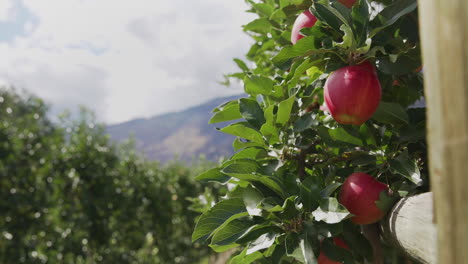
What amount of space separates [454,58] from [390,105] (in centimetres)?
51

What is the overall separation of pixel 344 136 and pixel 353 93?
0.14m

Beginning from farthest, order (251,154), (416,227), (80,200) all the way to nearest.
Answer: (80,200)
(251,154)
(416,227)

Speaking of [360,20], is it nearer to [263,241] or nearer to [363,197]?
[363,197]

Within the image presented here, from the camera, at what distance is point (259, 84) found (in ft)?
3.07

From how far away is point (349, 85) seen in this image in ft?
2.48

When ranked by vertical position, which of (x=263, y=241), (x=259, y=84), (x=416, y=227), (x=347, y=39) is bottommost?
(x=263, y=241)

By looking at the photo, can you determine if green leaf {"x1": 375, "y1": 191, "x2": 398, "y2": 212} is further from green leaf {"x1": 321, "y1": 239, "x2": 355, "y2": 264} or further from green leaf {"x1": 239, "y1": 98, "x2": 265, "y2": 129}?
green leaf {"x1": 239, "y1": 98, "x2": 265, "y2": 129}

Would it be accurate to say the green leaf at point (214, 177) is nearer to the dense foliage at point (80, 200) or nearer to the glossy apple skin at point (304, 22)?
the glossy apple skin at point (304, 22)

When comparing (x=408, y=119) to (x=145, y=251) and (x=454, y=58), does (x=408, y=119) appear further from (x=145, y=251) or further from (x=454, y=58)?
(x=145, y=251)

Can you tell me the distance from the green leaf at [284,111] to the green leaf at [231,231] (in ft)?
0.72

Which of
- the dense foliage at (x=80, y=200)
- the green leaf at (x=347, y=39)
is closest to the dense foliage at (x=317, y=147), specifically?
the green leaf at (x=347, y=39)

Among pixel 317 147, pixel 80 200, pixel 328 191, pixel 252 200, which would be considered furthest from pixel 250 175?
pixel 80 200

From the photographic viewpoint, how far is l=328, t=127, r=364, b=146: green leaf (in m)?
0.85

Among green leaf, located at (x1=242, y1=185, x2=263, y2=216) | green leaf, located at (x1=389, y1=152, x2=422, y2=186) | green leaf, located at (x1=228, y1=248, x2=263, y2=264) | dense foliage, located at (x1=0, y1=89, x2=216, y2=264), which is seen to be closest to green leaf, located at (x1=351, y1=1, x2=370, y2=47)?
green leaf, located at (x1=389, y1=152, x2=422, y2=186)
